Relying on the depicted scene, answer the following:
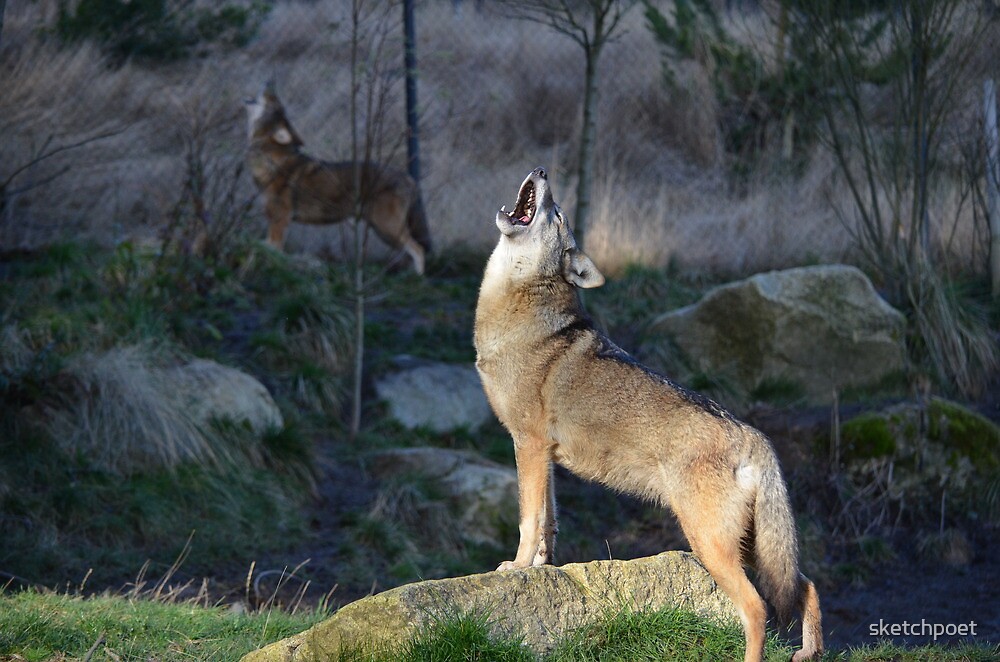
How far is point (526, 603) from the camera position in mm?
4320

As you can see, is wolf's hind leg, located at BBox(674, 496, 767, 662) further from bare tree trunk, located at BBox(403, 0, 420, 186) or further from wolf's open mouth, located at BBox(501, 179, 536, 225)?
bare tree trunk, located at BBox(403, 0, 420, 186)

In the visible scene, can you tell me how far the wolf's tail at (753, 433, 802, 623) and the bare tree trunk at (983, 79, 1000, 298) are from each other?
28.8 ft

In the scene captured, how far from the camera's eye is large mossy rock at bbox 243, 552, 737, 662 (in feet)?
13.2

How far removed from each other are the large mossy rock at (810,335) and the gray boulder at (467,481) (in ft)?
9.26

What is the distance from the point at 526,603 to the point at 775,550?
98 cm

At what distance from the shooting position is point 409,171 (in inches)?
517

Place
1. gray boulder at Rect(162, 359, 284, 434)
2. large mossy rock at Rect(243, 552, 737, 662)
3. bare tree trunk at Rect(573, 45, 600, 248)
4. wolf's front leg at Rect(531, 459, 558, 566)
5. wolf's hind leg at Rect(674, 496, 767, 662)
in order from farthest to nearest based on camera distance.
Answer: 1. bare tree trunk at Rect(573, 45, 600, 248)
2. gray boulder at Rect(162, 359, 284, 434)
3. wolf's front leg at Rect(531, 459, 558, 566)
4. wolf's hind leg at Rect(674, 496, 767, 662)
5. large mossy rock at Rect(243, 552, 737, 662)

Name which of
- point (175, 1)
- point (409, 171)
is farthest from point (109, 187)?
point (175, 1)

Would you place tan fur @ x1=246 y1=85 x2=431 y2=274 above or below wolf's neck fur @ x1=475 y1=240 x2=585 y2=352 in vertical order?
below

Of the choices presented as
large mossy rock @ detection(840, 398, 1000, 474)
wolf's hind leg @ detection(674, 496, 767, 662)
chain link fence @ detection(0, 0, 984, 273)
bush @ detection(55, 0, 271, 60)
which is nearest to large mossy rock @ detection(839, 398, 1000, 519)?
large mossy rock @ detection(840, 398, 1000, 474)

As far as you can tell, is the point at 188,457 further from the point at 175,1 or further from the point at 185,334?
the point at 175,1

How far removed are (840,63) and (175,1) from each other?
10991mm

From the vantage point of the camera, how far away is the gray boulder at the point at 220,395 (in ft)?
29.8

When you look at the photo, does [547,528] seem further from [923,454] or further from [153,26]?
[153,26]
